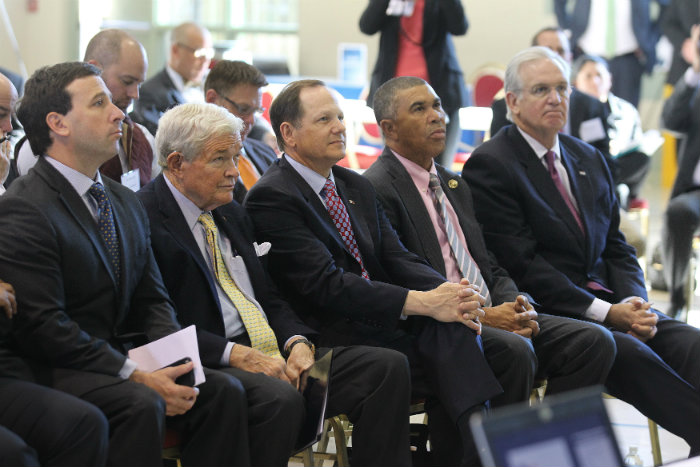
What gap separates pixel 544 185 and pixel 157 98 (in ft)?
7.37

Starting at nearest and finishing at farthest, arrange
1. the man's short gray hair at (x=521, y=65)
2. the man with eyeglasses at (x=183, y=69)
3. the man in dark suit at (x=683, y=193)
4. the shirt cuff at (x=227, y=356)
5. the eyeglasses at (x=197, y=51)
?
the shirt cuff at (x=227, y=356), the man's short gray hair at (x=521, y=65), the man in dark suit at (x=683, y=193), the man with eyeglasses at (x=183, y=69), the eyeglasses at (x=197, y=51)

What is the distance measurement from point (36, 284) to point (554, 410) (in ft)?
4.77

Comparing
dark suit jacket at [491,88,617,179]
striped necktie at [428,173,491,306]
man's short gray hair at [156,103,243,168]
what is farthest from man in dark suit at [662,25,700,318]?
man's short gray hair at [156,103,243,168]

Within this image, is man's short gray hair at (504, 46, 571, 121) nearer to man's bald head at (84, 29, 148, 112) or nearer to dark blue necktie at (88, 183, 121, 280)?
man's bald head at (84, 29, 148, 112)

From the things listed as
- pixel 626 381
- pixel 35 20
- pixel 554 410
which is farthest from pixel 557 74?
pixel 35 20

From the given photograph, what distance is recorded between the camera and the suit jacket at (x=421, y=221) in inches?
141

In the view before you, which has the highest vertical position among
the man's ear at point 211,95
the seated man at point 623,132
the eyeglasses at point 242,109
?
the man's ear at point 211,95

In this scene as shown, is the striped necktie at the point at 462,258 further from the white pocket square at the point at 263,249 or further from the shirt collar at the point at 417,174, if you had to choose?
the white pocket square at the point at 263,249

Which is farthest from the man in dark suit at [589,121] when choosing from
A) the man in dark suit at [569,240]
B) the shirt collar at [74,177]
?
the shirt collar at [74,177]

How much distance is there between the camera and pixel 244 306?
304 centimetres

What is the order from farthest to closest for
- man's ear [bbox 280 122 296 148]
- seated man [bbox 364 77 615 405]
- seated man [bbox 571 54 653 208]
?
seated man [bbox 571 54 653 208]
man's ear [bbox 280 122 296 148]
seated man [bbox 364 77 615 405]

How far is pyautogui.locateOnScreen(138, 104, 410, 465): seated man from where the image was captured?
9.53ft

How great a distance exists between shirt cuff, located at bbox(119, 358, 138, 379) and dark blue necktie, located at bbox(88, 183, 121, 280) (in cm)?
25

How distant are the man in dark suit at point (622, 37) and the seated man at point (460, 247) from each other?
673 cm
